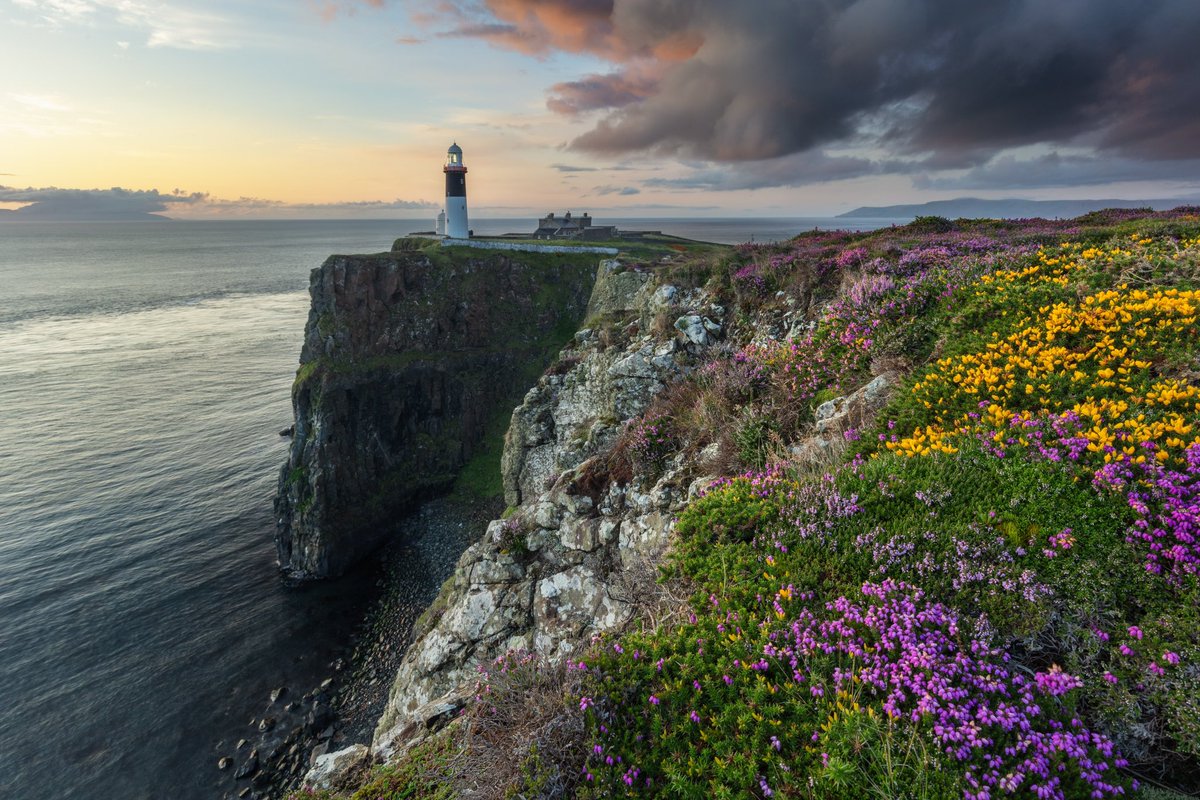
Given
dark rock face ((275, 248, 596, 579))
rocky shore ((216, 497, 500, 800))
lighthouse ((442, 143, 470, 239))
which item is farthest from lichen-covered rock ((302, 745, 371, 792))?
lighthouse ((442, 143, 470, 239))

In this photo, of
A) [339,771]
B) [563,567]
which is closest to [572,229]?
[563,567]

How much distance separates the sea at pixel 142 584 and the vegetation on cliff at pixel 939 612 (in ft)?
101

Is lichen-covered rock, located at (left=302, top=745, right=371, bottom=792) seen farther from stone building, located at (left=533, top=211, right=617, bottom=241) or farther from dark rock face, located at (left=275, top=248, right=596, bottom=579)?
stone building, located at (left=533, top=211, right=617, bottom=241)

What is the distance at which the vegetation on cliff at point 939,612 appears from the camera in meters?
4.84

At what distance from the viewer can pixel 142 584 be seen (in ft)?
122

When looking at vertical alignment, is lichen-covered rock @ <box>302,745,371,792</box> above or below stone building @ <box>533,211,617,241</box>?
below

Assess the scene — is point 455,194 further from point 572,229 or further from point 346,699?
point 346,699

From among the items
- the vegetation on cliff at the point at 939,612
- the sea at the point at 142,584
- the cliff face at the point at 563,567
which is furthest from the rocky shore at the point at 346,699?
the vegetation on cliff at the point at 939,612

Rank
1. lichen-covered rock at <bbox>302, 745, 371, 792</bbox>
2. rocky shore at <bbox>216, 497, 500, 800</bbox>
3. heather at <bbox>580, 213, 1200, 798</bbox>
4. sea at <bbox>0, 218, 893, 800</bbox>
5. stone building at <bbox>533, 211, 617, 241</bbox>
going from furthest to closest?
stone building at <bbox>533, 211, 617, 241</bbox>, sea at <bbox>0, 218, 893, 800</bbox>, rocky shore at <bbox>216, 497, 500, 800</bbox>, lichen-covered rock at <bbox>302, 745, 371, 792</bbox>, heather at <bbox>580, 213, 1200, 798</bbox>

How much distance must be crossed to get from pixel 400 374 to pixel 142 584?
88.7 feet

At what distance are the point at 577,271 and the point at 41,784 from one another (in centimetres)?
5936

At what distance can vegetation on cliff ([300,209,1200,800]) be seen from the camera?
4.84 metres

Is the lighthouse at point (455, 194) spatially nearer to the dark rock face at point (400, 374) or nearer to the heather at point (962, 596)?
the dark rock face at point (400, 374)

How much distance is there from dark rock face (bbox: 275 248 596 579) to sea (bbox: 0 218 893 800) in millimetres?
4899
